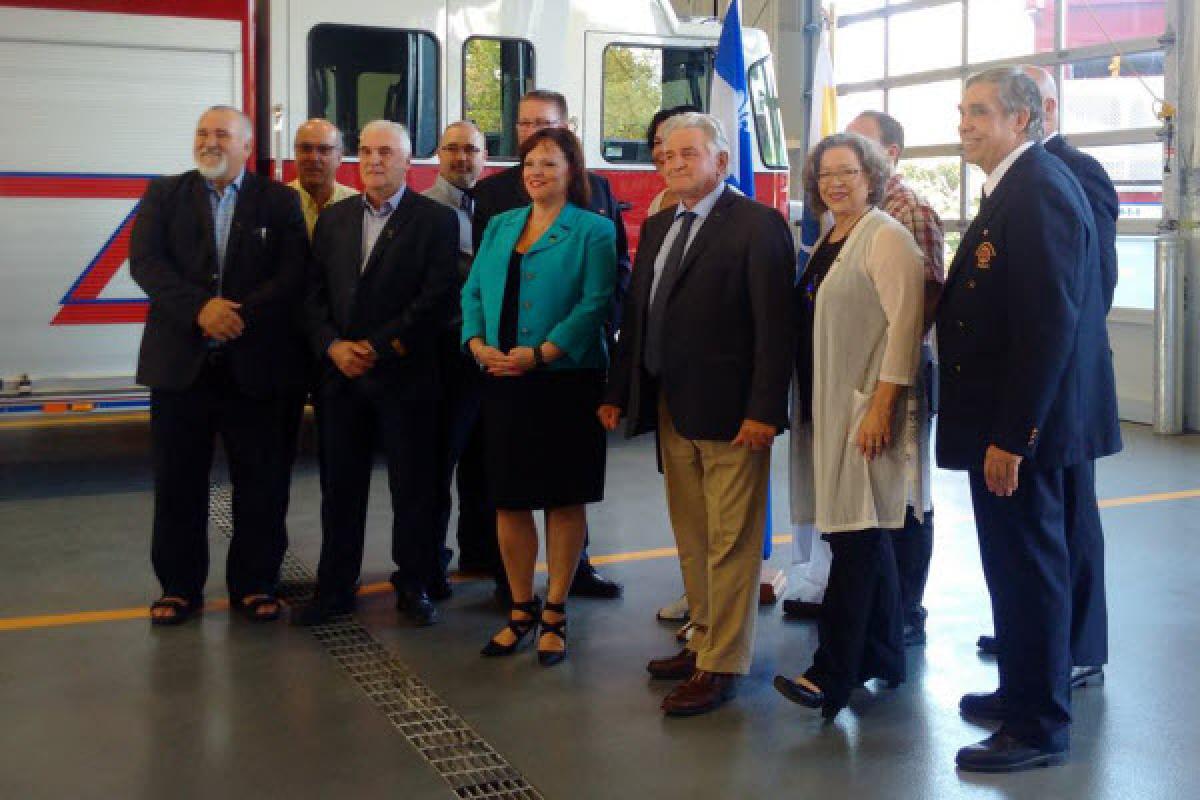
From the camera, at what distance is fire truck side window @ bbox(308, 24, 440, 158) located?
7.64m

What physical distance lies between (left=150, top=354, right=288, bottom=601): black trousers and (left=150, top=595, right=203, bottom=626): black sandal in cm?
3

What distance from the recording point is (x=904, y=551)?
4.72 meters

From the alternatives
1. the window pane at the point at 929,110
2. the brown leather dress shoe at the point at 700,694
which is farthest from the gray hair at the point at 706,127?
the window pane at the point at 929,110

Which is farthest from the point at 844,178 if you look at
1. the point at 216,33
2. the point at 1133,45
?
the point at 1133,45

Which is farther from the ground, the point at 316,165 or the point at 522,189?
the point at 316,165

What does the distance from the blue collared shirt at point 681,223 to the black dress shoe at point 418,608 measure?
161 centimetres

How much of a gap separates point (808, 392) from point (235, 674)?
2.08m

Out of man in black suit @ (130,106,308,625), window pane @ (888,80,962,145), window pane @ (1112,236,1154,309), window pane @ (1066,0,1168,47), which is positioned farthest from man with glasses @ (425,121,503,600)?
window pane @ (888,80,962,145)

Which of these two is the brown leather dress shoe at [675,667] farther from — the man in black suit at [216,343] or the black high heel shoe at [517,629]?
the man in black suit at [216,343]

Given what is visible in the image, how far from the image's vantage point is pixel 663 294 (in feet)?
13.6

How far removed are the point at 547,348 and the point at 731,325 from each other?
69 cm

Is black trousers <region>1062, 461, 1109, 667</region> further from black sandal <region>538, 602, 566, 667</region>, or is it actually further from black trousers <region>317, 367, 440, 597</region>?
black trousers <region>317, 367, 440, 597</region>

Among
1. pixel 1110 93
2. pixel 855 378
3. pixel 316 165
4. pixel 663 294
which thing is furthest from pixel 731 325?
pixel 1110 93

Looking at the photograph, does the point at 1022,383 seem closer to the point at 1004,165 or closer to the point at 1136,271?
the point at 1004,165
